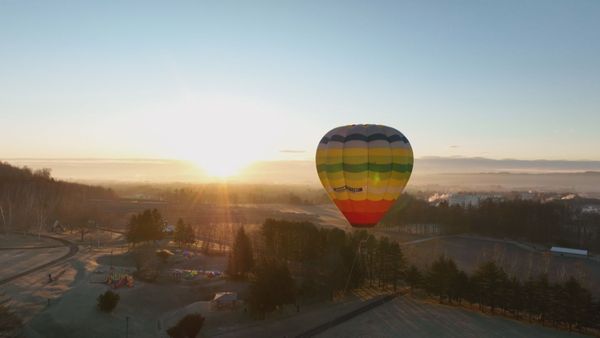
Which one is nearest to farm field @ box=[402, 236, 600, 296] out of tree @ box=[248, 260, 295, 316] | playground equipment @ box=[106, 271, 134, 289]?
tree @ box=[248, 260, 295, 316]

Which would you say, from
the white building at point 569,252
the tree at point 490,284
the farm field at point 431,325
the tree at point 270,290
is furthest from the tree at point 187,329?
the white building at point 569,252

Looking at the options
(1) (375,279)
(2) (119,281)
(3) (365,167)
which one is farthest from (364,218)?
(2) (119,281)

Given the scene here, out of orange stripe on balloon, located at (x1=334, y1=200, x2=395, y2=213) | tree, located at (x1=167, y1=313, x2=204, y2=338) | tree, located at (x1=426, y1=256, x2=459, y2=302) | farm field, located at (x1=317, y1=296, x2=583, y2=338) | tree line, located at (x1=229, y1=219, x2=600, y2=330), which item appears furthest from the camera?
tree, located at (x1=426, y1=256, x2=459, y2=302)

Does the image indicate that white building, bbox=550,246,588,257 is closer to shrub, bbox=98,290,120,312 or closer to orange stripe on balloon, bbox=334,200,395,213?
orange stripe on balloon, bbox=334,200,395,213

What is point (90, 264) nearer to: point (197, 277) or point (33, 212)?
point (197, 277)

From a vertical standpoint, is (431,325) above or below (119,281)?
below

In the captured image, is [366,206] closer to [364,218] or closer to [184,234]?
[364,218]

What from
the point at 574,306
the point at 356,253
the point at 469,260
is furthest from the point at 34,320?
the point at 469,260
